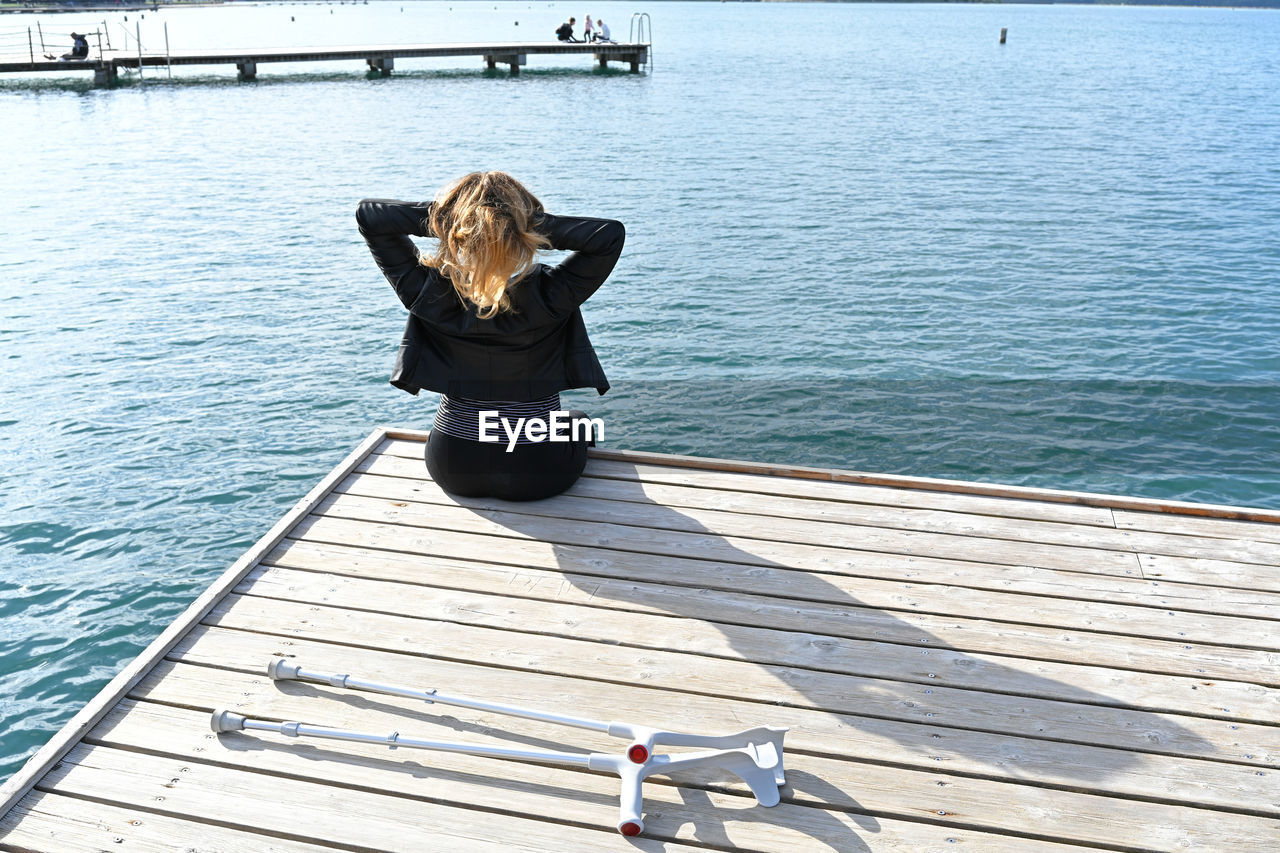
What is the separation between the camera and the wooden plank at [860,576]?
4070 millimetres

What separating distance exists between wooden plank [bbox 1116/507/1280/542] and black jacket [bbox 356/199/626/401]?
8.17 feet

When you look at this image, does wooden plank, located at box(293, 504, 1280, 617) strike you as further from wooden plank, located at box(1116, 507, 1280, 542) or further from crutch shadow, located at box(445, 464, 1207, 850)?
wooden plank, located at box(1116, 507, 1280, 542)

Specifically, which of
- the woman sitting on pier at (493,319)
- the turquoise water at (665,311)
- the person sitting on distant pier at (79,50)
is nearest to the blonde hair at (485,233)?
the woman sitting on pier at (493,319)

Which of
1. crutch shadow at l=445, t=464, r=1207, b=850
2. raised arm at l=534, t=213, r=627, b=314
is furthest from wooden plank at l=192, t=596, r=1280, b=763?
raised arm at l=534, t=213, r=627, b=314

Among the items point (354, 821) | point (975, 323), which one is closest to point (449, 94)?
point (975, 323)

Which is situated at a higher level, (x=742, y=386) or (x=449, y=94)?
(x=449, y=94)

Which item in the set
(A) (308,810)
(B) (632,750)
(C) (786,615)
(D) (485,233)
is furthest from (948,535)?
(A) (308,810)

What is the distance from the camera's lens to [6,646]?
571cm

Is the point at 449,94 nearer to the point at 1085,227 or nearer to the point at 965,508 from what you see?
the point at 1085,227

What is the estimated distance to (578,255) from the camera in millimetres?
4449

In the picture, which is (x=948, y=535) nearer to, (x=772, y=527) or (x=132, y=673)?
(x=772, y=527)

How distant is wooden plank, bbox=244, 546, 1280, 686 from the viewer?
3.72 meters

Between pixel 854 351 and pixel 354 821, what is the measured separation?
8.46m

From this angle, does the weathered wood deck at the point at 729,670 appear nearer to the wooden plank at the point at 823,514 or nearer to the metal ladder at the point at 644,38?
the wooden plank at the point at 823,514
